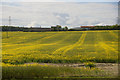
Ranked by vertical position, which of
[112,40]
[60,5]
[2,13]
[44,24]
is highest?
[60,5]

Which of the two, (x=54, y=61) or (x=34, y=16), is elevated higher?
(x=34, y=16)

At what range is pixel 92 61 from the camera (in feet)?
23.1

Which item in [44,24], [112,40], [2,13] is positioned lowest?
[112,40]

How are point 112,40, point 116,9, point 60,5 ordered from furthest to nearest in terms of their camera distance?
point 112,40 < point 60,5 < point 116,9

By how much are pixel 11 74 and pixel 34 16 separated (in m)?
2.85

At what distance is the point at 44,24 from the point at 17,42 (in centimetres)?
1052

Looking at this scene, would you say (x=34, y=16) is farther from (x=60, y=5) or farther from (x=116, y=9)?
(x=116, y=9)

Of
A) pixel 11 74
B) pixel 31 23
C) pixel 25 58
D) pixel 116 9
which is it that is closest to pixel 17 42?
pixel 25 58

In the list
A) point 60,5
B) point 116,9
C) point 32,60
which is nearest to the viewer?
point 116,9

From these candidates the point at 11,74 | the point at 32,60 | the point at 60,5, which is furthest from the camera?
the point at 32,60

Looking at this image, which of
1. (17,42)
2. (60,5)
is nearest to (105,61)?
(60,5)

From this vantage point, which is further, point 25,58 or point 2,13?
point 25,58

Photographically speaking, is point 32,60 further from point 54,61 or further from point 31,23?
point 31,23

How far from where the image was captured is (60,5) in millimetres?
6316
